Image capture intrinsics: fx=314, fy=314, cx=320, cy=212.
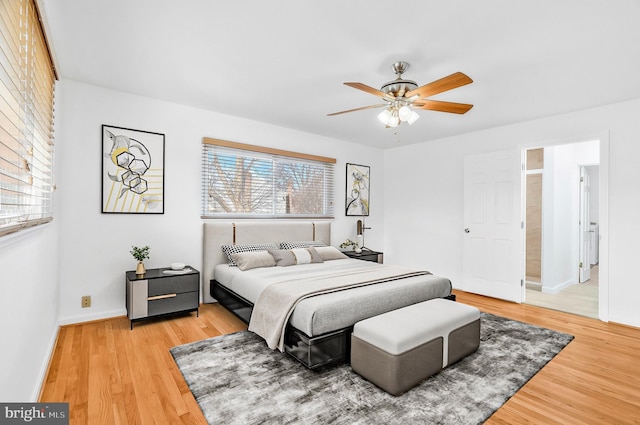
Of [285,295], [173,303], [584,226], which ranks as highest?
[584,226]

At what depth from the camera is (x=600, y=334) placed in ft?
10.7

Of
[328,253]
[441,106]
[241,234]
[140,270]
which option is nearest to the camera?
[441,106]

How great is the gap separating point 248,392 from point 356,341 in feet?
2.72

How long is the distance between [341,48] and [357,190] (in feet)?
11.5

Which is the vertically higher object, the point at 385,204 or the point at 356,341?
the point at 385,204

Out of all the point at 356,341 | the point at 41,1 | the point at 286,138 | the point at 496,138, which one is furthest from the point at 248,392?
the point at 496,138

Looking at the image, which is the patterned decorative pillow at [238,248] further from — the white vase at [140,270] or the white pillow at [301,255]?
the white vase at [140,270]

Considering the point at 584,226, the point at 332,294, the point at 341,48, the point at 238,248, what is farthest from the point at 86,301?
the point at 584,226

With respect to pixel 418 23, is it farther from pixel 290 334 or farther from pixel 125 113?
pixel 125 113

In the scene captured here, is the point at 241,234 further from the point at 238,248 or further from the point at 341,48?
the point at 341,48

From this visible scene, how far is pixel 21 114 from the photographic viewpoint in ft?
5.21

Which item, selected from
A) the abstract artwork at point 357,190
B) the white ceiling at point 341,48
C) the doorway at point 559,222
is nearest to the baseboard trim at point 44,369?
the white ceiling at point 341,48

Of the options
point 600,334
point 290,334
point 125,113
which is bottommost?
point 600,334

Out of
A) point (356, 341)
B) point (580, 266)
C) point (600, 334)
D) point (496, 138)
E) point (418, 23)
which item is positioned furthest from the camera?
point (580, 266)
